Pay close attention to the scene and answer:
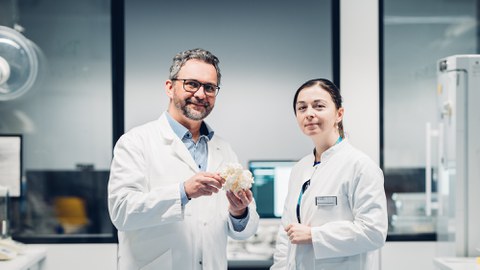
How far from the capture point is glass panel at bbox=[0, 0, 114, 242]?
369 centimetres

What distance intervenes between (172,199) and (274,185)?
6.09 ft

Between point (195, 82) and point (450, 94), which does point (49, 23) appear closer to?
point (195, 82)

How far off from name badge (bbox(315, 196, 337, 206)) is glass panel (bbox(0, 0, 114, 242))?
2.12 m

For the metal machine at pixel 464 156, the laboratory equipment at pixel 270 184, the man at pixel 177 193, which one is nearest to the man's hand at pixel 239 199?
the man at pixel 177 193

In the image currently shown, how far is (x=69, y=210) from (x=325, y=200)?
2.53 m

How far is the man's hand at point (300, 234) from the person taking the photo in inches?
71.2

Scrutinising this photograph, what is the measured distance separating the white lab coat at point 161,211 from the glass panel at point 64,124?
183 centimetres

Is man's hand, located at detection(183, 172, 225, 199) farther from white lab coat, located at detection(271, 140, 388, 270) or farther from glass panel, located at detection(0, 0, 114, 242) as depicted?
glass panel, located at detection(0, 0, 114, 242)

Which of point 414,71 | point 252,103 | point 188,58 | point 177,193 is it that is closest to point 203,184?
point 177,193

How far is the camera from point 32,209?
358cm

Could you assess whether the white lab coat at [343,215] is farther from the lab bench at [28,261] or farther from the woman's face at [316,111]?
the lab bench at [28,261]

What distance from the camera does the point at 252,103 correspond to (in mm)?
4496

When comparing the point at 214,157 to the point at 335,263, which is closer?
the point at 335,263

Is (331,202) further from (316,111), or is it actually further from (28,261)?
(28,261)
